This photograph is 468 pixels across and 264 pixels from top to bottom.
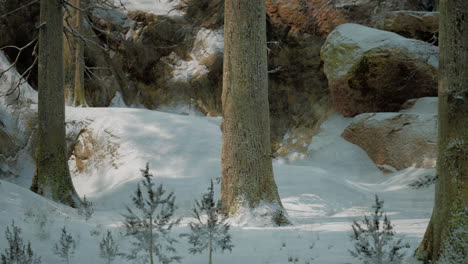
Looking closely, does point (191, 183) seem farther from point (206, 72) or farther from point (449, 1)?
point (206, 72)

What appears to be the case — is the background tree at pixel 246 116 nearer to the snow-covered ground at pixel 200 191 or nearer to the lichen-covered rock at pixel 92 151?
the snow-covered ground at pixel 200 191

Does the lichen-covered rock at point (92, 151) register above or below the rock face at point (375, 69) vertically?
below

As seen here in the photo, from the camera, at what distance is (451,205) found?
3658 mm

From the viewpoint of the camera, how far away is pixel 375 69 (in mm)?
15883

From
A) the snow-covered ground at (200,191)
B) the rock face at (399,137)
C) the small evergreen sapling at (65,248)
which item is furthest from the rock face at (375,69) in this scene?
the small evergreen sapling at (65,248)

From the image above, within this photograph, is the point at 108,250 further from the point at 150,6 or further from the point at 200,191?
the point at 150,6

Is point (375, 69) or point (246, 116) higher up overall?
point (375, 69)

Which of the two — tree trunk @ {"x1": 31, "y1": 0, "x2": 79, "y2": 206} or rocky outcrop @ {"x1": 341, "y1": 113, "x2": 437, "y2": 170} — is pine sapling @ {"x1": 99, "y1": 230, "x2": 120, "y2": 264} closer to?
tree trunk @ {"x1": 31, "y1": 0, "x2": 79, "y2": 206}

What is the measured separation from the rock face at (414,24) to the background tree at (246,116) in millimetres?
12290

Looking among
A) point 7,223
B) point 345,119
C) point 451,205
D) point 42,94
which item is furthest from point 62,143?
point 345,119

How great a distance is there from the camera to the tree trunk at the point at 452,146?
3.59m

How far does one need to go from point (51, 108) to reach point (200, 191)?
3427mm

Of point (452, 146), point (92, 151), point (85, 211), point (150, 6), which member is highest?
point (150, 6)

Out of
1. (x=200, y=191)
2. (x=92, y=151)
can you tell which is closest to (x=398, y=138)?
(x=200, y=191)
